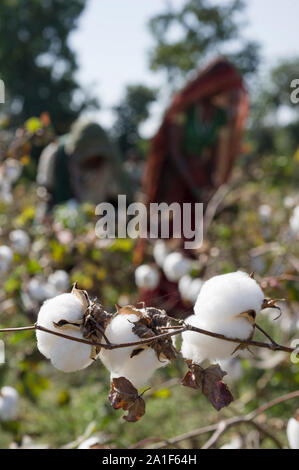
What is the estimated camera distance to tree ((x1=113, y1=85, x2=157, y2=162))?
14.5m

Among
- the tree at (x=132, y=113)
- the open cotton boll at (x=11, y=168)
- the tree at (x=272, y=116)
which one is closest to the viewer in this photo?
the open cotton boll at (x=11, y=168)

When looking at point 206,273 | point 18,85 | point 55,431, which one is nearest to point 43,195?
point 55,431

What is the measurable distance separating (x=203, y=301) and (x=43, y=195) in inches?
87.5

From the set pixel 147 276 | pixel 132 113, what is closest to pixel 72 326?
pixel 147 276

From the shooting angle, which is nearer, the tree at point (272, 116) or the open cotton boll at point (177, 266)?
the open cotton boll at point (177, 266)

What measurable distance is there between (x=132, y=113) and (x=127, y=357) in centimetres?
1626

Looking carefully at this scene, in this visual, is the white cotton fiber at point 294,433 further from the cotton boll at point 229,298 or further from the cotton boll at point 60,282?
the cotton boll at point 60,282

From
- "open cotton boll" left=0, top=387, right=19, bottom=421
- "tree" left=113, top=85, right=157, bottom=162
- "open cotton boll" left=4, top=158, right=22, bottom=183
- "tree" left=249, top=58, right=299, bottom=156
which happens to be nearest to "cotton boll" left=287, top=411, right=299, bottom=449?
"open cotton boll" left=0, top=387, right=19, bottom=421

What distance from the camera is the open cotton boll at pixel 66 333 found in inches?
18.2

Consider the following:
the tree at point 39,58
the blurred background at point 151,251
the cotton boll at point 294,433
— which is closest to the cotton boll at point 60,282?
the blurred background at point 151,251

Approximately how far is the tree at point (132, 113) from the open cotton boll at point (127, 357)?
44.8ft

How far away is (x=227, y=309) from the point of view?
453mm
